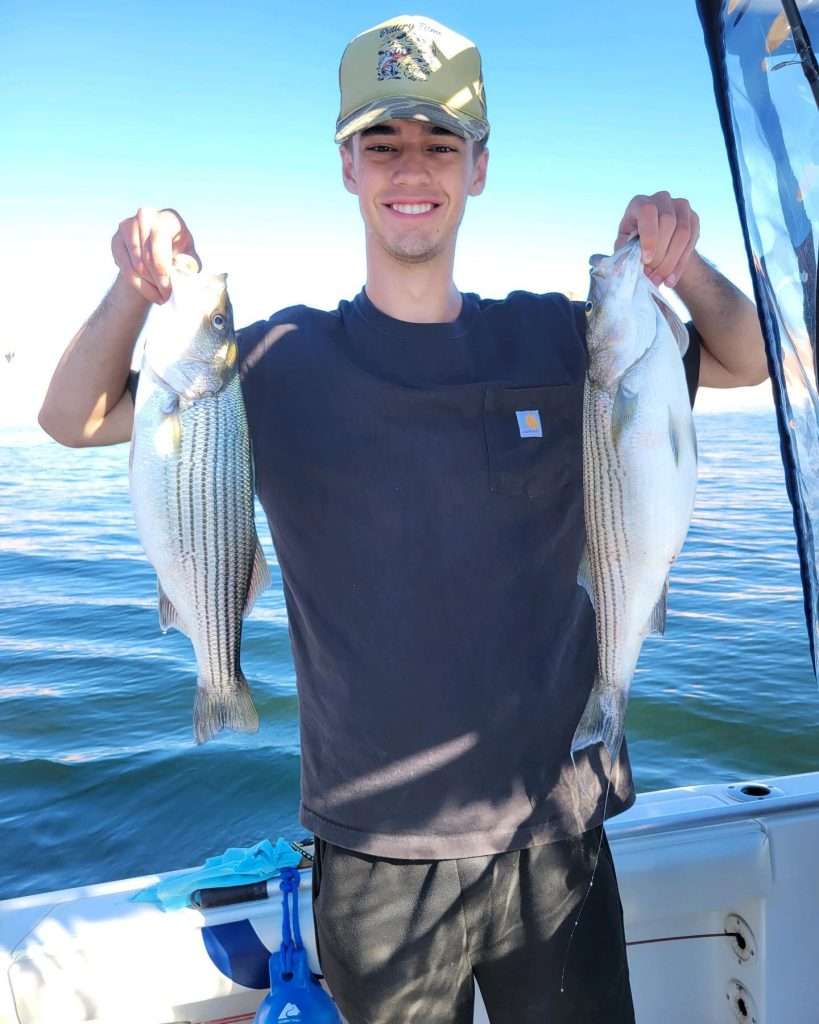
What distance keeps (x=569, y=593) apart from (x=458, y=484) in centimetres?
42

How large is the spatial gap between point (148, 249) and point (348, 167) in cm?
85

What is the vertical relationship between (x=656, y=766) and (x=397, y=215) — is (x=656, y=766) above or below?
below

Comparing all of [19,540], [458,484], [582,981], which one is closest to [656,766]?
[582,981]

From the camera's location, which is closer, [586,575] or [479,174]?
[586,575]

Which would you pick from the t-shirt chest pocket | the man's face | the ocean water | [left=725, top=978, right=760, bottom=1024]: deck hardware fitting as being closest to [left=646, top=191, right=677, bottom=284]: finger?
the t-shirt chest pocket

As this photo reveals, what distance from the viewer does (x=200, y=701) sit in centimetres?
211

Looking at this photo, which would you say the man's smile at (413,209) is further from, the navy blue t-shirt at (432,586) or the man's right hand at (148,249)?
the man's right hand at (148,249)

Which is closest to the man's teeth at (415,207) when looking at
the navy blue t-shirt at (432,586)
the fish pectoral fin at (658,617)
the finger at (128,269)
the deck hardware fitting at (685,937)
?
the navy blue t-shirt at (432,586)

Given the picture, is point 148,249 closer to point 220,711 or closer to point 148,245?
point 148,245

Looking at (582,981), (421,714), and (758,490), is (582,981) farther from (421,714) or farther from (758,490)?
(758,490)

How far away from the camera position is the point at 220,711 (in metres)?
2.10

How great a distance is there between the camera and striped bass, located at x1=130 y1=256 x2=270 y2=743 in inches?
79.1

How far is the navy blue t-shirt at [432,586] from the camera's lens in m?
2.23

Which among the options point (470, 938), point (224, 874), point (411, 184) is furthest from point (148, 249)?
point (224, 874)
